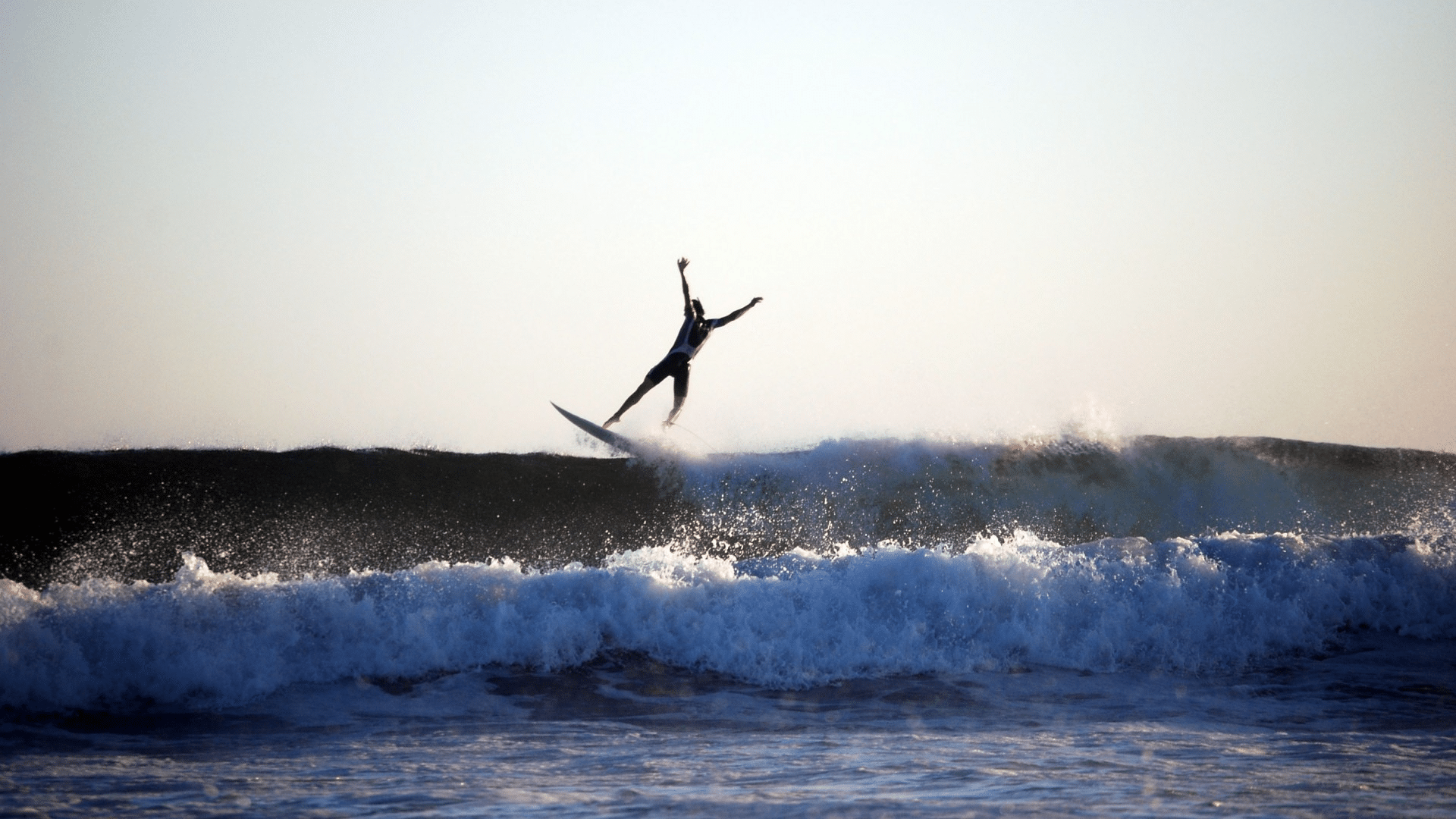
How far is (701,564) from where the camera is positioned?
863 centimetres

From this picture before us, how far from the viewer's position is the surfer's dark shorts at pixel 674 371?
12.2 m

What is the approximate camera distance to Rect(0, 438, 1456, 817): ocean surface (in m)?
4.91

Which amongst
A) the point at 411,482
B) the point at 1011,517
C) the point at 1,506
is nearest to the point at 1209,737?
the point at 1011,517

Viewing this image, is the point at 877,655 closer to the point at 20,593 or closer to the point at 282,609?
the point at 282,609

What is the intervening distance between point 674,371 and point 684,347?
0.34 meters

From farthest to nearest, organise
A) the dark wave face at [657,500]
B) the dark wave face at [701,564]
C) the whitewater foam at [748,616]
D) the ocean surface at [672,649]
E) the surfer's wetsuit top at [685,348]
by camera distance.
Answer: the surfer's wetsuit top at [685,348], the dark wave face at [657,500], the dark wave face at [701,564], the whitewater foam at [748,616], the ocean surface at [672,649]

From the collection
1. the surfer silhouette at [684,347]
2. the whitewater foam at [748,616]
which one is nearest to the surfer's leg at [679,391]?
the surfer silhouette at [684,347]

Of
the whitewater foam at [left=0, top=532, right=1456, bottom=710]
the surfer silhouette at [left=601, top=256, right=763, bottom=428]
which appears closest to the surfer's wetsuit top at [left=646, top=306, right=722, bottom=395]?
the surfer silhouette at [left=601, top=256, right=763, bottom=428]

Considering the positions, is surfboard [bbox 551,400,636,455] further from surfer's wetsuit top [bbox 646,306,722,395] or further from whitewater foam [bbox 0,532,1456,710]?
whitewater foam [bbox 0,532,1456,710]

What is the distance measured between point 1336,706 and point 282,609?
7.57m

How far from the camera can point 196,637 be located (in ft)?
23.2

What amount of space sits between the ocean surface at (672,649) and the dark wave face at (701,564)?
33 mm

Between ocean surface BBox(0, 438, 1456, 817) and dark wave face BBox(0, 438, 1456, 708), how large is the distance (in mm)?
33

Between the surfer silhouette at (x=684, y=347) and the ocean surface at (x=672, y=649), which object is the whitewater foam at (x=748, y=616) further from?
the surfer silhouette at (x=684, y=347)
